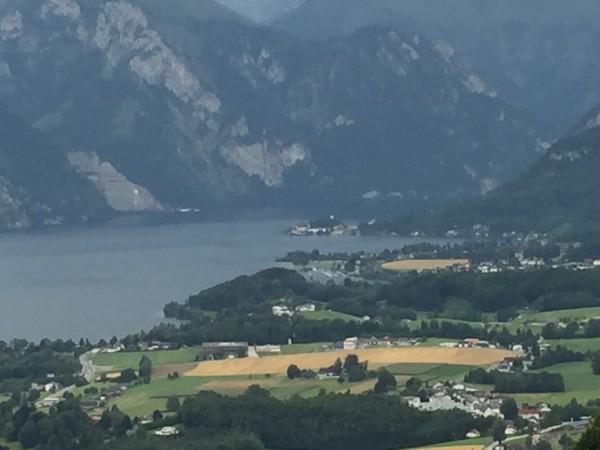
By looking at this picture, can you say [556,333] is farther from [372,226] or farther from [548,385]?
[372,226]

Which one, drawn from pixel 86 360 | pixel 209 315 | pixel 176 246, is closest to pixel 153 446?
pixel 86 360

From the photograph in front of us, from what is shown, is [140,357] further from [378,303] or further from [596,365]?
[378,303]

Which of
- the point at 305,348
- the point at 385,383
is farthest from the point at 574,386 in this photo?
the point at 305,348

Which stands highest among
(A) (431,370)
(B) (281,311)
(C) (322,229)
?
(C) (322,229)

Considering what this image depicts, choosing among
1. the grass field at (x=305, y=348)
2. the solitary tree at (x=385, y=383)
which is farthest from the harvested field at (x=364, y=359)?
the solitary tree at (x=385, y=383)

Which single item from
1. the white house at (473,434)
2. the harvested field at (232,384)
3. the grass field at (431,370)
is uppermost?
the grass field at (431,370)

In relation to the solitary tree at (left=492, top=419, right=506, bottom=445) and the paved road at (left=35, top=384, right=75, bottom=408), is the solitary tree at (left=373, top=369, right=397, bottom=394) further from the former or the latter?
the paved road at (left=35, top=384, right=75, bottom=408)

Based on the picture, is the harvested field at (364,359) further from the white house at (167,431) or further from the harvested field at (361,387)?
the white house at (167,431)
